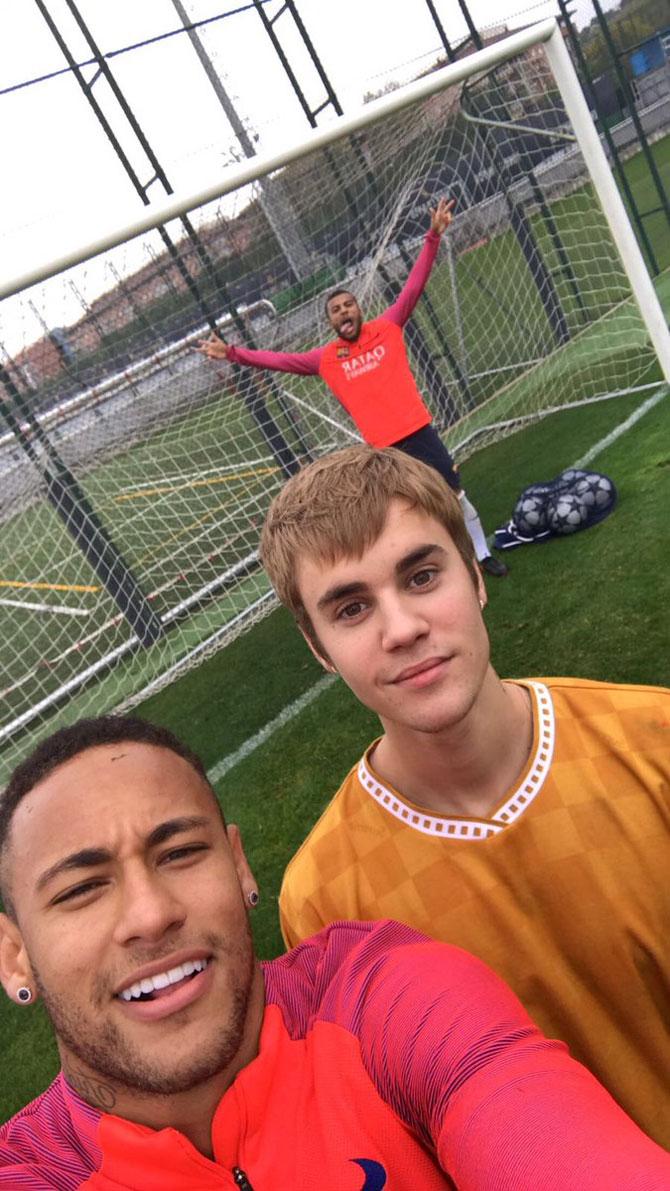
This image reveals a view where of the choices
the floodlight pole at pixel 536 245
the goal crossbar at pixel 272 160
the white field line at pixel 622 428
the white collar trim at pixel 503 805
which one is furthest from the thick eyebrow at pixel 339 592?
the floodlight pole at pixel 536 245

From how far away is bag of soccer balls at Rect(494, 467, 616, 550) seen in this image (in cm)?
536

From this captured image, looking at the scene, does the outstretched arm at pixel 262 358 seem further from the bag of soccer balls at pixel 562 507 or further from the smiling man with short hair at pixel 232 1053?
the smiling man with short hair at pixel 232 1053

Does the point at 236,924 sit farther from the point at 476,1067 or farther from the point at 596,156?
the point at 596,156

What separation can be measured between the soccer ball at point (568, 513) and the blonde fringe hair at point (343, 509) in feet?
12.3

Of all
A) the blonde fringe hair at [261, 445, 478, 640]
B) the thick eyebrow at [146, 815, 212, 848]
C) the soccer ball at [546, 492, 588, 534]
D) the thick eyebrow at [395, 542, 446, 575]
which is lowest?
the soccer ball at [546, 492, 588, 534]

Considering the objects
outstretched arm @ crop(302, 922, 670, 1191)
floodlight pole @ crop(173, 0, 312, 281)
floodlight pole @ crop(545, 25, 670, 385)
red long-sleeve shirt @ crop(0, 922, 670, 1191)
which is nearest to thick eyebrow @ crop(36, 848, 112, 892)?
red long-sleeve shirt @ crop(0, 922, 670, 1191)

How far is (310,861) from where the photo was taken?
172cm

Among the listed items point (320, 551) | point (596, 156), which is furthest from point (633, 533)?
point (320, 551)

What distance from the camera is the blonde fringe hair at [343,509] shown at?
1611 mm

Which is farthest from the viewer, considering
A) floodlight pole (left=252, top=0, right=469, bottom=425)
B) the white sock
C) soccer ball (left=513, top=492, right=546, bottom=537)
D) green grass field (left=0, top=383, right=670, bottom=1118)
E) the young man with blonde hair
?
floodlight pole (left=252, top=0, right=469, bottom=425)

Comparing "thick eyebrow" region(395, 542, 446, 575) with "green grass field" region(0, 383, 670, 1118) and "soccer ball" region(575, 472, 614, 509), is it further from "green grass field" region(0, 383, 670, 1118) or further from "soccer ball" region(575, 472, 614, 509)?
"soccer ball" region(575, 472, 614, 509)

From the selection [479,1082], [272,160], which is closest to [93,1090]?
[479,1082]

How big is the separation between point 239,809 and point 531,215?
7.95 meters

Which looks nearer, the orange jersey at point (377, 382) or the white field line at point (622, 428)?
the orange jersey at point (377, 382)
